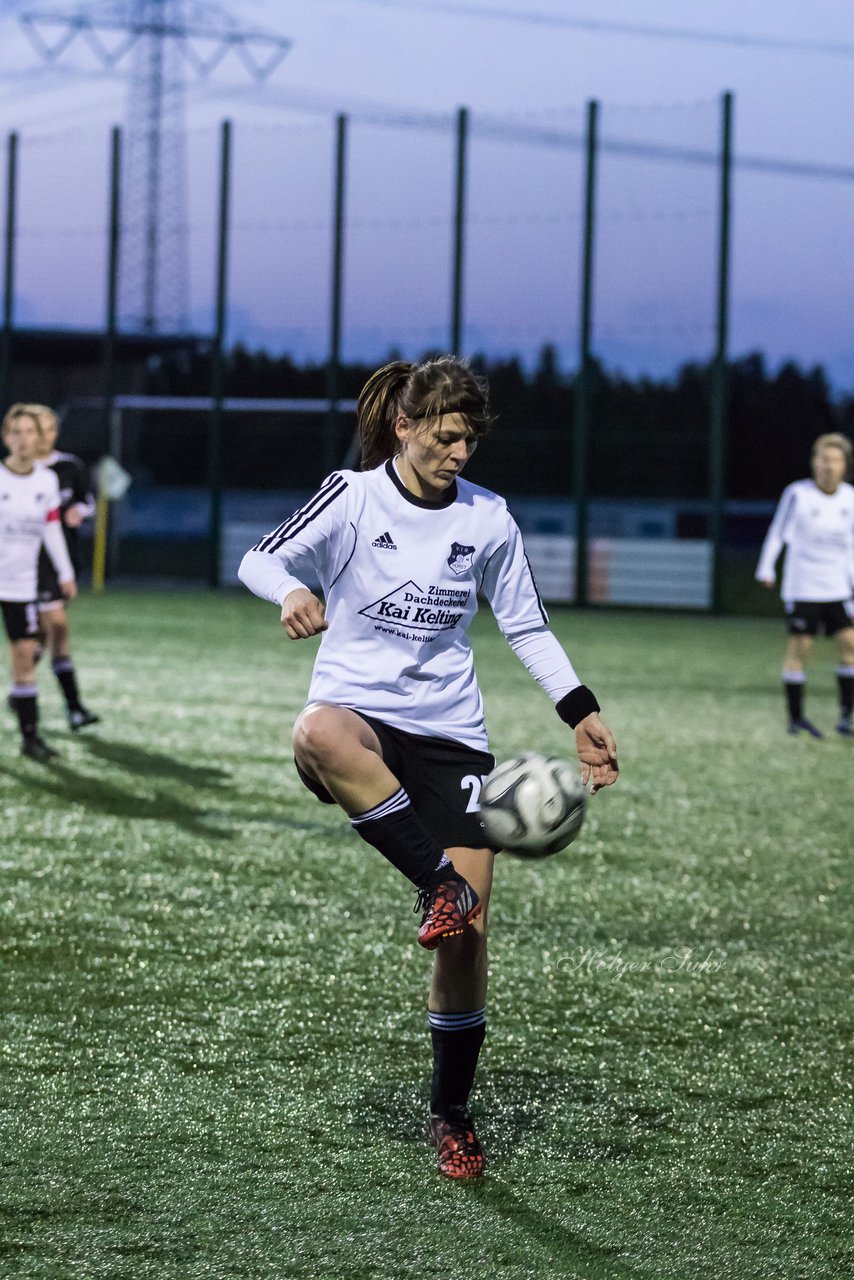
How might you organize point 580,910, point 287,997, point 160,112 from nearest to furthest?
1. point 287,997
2. point 580,910
3. point 160,112

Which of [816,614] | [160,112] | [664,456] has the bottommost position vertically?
[816,614]

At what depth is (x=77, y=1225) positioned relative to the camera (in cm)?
298

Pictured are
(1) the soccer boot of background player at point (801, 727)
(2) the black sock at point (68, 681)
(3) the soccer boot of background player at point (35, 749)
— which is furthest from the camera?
(1) the soccer boot of background player at point (801, 727)

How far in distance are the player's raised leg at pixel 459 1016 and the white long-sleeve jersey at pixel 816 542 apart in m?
7.90

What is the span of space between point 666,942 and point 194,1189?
2.56 m

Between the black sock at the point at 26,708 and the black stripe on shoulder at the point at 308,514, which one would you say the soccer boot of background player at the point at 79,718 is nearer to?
the black sock at the point at 26,708

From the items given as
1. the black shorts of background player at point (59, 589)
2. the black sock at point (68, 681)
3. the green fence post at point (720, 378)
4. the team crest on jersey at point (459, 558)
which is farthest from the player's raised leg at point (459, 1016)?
the green fence post at point (720, 378)

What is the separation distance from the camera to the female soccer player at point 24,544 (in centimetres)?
869

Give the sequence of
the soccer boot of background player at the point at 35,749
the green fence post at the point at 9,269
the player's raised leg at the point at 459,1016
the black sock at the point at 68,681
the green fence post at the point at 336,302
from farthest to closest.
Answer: the green fence post at the point at 9,269, the green fence post at the point at 336,302, the black sock at the point at 68,681, the soccer boot of background player at the point at 35,749, the player's raised leg at the point at 459,1016

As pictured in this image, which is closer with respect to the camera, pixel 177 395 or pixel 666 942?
pixel 666 942

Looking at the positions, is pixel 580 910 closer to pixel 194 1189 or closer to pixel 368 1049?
pixel 368 1049

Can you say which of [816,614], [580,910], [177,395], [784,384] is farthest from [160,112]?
[580,910]

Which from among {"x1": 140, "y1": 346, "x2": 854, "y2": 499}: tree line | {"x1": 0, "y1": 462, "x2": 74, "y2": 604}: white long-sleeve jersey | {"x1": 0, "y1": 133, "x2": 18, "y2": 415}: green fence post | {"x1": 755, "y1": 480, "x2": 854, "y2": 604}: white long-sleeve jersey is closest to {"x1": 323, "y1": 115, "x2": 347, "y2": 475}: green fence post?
A: {"x1": 140, "y1": 346, "x2": 854, "y2": 499}: tree line

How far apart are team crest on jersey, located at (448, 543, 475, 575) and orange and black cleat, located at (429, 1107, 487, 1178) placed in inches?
45.6
